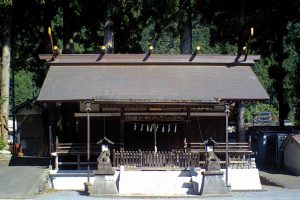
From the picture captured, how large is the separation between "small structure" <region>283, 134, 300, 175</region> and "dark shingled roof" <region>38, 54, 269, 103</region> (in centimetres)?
426

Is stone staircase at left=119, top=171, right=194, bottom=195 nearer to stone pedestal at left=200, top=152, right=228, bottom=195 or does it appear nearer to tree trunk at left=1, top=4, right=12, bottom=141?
stone pedestal at left=200, top=152, right=228, bottom=195

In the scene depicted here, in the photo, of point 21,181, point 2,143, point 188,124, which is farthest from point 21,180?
point 2,143

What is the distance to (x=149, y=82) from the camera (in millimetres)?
22000

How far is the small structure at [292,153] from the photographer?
79.4ft

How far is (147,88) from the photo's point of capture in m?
21.4

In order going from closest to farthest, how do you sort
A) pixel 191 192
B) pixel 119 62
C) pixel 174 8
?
1. pixel 191 192
2. pixel 119 62
3. pixel 174 8

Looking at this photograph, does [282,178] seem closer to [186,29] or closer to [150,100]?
[150,100]

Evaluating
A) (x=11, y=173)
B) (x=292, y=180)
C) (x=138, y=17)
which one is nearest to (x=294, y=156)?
(x=292, y=180)

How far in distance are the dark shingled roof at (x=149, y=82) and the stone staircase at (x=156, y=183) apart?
2676 millimetres

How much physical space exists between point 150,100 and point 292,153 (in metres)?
9.13

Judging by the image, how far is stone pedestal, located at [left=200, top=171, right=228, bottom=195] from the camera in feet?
57.8

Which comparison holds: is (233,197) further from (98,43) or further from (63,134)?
(98,43)

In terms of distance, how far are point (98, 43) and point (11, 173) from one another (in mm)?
14854

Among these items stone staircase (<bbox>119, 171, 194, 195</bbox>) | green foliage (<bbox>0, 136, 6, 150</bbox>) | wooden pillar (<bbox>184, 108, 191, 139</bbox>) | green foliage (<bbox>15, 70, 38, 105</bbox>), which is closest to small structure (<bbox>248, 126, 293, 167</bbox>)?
wooden pillar (<bbox>184, 108, 191, 139</bbox>)
